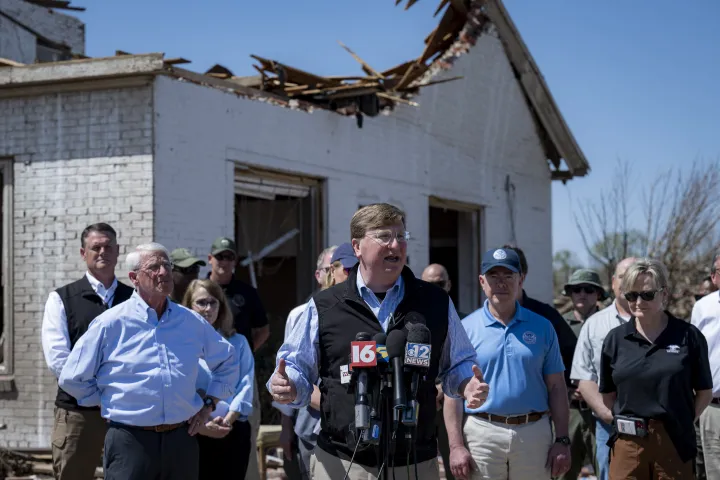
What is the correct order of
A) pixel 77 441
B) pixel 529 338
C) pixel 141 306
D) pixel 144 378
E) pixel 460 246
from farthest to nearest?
pixel 460 246, pixel 77 441, pixel 529 338, pixel 141 306, pixel 144 378

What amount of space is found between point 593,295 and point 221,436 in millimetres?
3925

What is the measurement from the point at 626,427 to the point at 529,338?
834mm

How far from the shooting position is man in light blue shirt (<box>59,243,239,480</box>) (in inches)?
197

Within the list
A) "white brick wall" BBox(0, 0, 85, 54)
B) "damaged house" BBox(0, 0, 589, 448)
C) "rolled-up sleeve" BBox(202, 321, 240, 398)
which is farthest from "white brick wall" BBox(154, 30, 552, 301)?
"white brick wall" BBox(0, 0, 85, 54)

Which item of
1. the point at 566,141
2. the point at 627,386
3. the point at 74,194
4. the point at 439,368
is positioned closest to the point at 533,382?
the point at 627,386

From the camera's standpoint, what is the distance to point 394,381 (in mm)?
3510

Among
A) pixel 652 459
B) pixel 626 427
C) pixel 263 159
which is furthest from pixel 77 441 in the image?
pixel 263 159

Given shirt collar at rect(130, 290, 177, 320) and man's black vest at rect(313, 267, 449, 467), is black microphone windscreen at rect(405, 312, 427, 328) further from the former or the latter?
shirt collar at rect(130, 290, 177, 320)

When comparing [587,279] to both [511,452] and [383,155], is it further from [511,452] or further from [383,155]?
[383,155]

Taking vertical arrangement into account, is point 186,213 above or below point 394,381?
above

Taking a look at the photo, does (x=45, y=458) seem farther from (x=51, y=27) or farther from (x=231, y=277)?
(x=51, y=27)

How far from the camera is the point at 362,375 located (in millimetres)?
3543

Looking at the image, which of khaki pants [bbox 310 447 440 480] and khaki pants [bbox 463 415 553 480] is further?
khaki pants [bbox 463 415 553 480]

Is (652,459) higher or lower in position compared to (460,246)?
lower
